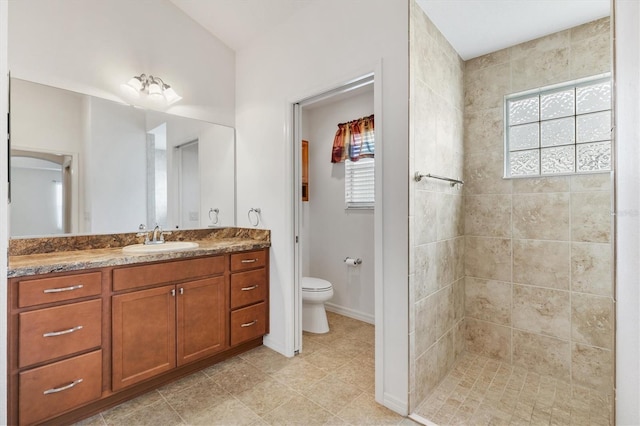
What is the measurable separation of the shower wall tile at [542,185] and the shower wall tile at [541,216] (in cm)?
3

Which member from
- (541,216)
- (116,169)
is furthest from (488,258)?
(116,169)

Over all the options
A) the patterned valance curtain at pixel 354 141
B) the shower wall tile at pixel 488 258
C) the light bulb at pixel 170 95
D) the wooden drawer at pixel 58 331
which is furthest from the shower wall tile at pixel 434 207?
the light bulb at pixel 170 95

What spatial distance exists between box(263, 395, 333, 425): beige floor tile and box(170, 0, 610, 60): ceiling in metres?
2.41

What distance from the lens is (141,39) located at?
2287 millimetres

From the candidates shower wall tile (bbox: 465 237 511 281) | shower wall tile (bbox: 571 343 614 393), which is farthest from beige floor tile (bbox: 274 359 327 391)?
shower wall tile (bbox: 571 343 614 393)

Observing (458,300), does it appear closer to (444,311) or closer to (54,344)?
(444,311)

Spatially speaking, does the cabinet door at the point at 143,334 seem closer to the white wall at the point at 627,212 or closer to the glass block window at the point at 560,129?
the white wall at the point at 627,212

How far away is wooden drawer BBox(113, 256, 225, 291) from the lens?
174 cm

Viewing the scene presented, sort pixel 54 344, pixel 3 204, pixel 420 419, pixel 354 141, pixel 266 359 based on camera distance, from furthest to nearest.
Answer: pixel 354 141 → pixel 266 359 → pixel 420 419 → pixel 54 344 → pixel 3 204

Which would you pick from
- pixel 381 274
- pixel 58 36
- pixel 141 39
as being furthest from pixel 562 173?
pixel 58 36

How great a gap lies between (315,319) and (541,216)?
6.50 feet

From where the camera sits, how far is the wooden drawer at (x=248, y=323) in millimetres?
2303

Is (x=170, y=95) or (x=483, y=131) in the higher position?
(x=170, y=95)

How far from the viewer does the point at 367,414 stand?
1.70m
